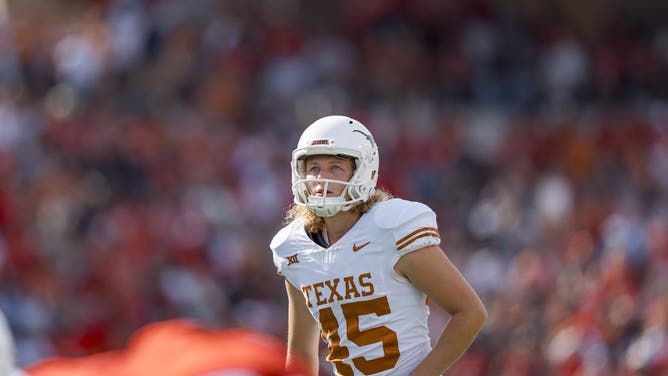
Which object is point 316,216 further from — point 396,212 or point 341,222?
point 396,212

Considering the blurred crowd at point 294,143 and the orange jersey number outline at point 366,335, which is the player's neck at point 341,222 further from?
the blurred crowd at point 294,143

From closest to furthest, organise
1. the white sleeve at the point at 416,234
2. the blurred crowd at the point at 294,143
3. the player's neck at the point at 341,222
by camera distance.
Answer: the white sleeve at the point at 416,234 → the player's neck at the point at 341,222 → the blurred crowd at the point at 294,143

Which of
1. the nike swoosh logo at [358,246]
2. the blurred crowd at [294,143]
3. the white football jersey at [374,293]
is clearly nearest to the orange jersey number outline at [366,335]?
the white football jersey at [374,293]

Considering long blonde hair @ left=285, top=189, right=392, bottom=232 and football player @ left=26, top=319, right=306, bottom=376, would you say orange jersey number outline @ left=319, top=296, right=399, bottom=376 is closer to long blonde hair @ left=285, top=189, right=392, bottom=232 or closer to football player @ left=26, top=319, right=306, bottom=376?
long blonde hair @ left=285, top=189, right=392, bottom=232

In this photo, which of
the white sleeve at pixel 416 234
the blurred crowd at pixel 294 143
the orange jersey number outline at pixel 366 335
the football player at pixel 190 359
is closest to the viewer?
the football player at pixel 190 359

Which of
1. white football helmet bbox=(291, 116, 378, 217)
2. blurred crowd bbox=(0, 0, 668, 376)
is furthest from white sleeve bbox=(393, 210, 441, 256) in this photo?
blurred crowd bbox=(0, 0, 668, 376)

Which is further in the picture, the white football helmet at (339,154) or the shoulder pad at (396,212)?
the white football helmet at (339,154)

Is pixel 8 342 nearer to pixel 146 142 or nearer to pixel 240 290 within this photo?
pixel 240 290

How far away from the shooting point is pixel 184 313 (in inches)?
432

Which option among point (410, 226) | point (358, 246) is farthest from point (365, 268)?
point (410, 226)

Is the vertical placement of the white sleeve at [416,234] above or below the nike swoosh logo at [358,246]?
below

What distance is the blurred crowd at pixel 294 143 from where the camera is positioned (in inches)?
377

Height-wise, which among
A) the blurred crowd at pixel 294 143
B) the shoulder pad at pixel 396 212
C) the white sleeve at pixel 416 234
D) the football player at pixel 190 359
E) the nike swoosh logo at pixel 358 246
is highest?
the blurred crowd at pixel 294 143

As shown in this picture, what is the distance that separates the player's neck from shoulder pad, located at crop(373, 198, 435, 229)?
12cm
